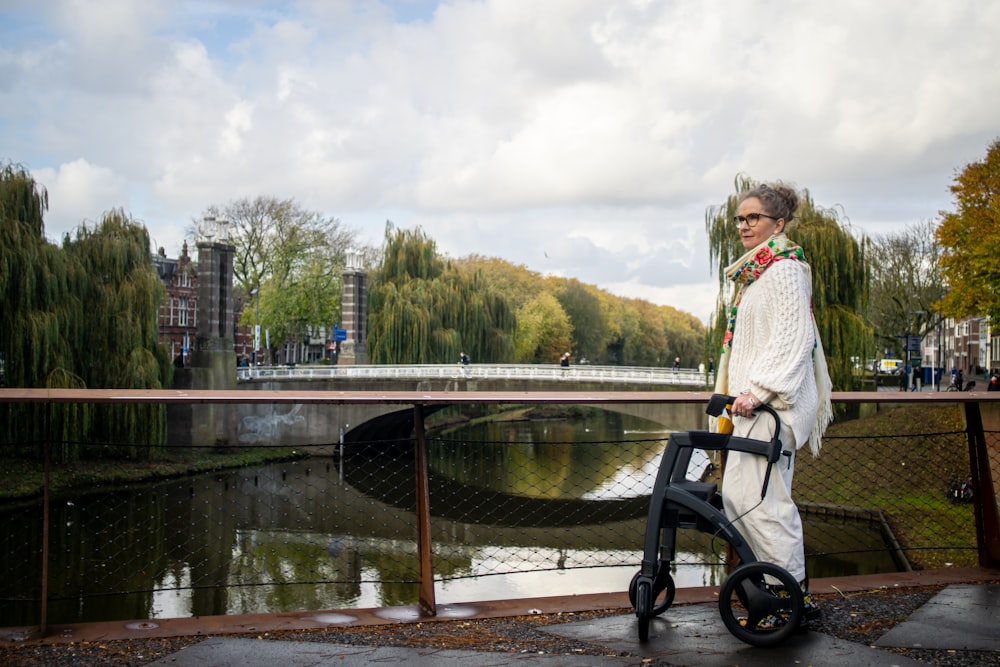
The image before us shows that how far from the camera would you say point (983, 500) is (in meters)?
4.80

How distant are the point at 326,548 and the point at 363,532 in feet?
4.01

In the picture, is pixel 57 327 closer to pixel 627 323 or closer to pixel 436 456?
pixel 436 456

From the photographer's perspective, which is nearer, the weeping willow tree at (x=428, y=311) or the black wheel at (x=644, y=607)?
the black wheel at (x=644, y=607)

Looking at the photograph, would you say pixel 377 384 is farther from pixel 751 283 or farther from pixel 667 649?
pixel 667 649

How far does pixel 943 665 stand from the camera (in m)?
3.17

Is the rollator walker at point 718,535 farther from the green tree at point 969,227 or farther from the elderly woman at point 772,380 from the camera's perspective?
the green tree at point 969,227

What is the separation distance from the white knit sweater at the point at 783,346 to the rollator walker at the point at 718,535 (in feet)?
0.28

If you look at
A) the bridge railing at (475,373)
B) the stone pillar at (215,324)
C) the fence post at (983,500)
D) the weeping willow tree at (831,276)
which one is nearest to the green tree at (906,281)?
the bridge railing at (475,373)

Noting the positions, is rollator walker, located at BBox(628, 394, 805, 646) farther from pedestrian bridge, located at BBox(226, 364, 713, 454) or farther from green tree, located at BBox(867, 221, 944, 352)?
green tree, located at BBox(867, 221, 944, 352)

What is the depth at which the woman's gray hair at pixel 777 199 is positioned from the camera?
374cm

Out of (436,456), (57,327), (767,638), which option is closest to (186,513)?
(57,327)

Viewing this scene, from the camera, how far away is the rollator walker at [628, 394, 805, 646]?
3396 mm

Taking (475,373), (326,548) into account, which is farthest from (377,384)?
(326,548)

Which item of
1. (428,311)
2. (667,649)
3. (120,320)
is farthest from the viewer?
(428,311)
